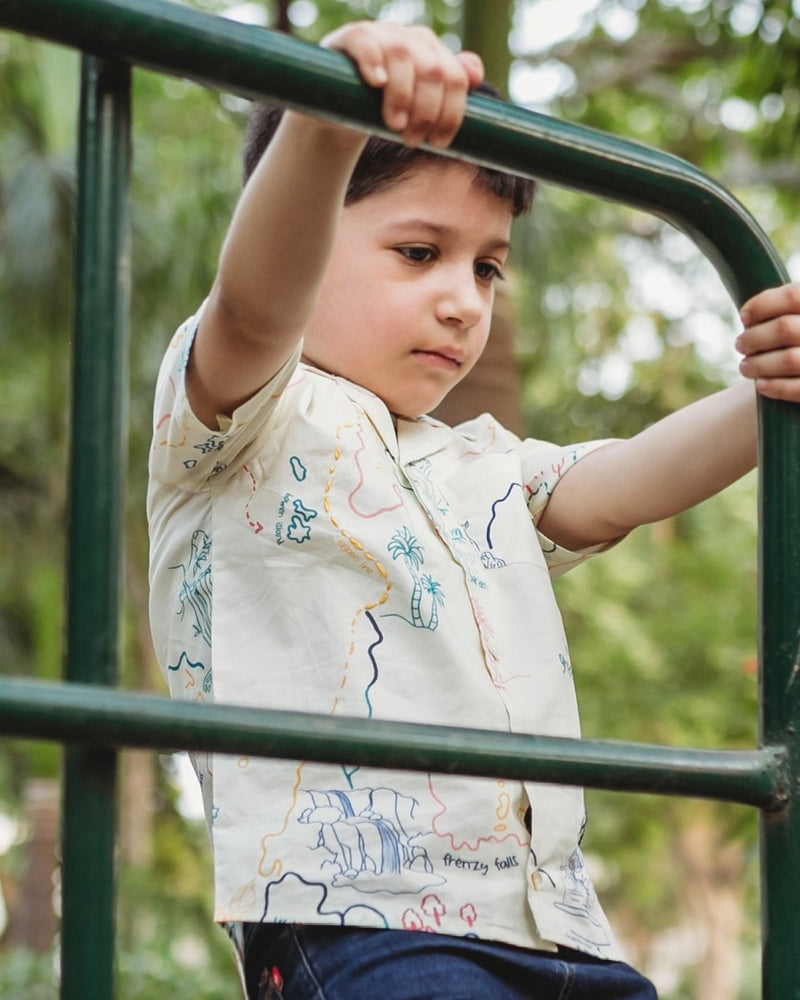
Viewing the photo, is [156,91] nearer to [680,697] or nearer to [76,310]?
[680,697]

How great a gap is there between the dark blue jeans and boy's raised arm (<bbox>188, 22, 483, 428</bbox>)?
1.53 feet

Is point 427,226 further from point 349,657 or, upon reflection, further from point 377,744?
point 377,744

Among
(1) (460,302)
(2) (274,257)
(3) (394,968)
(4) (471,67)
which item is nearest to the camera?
(4) (471,67)

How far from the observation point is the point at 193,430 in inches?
51.1

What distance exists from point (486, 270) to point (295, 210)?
21.9 inches

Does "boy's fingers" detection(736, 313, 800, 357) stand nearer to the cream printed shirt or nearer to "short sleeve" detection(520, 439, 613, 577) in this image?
the cream printed shirt

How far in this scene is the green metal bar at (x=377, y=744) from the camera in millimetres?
760

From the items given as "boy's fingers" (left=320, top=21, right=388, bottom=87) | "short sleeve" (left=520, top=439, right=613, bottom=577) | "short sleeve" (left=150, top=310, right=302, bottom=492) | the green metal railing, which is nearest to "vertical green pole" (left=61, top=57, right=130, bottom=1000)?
the green metal railing

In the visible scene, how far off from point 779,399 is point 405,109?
42 cm

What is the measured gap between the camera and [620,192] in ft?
3.45

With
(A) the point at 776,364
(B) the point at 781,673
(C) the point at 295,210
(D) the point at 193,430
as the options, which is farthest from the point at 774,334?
(D) the point at 193,430

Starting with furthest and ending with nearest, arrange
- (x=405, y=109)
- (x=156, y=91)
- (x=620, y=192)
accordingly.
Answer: (x=156, y=91)
(x=620, y=192)
(x=405, y=109)

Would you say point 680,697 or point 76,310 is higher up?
point 680,697

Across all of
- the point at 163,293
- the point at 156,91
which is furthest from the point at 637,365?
the point at 163,293
